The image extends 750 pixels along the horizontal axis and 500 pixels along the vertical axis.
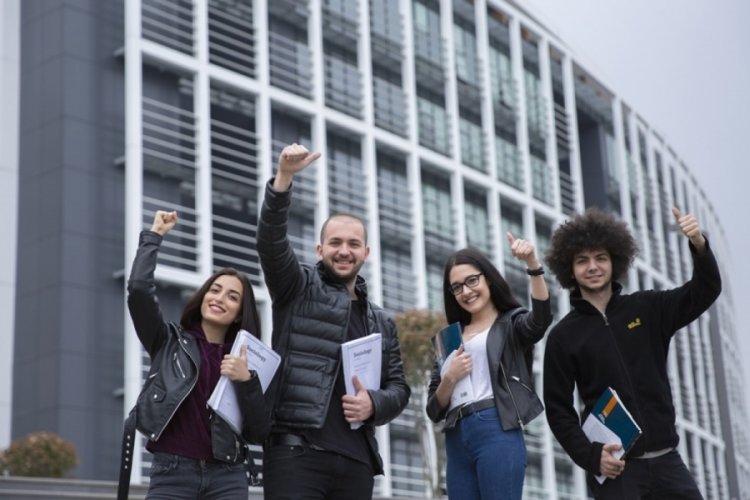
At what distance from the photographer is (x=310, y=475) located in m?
5.04

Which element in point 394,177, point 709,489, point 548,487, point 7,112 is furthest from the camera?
point 709,489

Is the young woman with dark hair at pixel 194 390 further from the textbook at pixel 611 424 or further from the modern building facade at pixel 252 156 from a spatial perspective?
the modern building facade at pixel 252 156

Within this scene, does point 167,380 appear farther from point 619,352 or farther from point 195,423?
point 619,352

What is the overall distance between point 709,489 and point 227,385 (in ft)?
154

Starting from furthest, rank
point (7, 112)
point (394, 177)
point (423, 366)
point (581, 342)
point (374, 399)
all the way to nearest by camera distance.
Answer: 1. point (394, 177)
2. point (7, 112)
3. point (423, 366)
4. point (581, 342)
5. point (374, 399)

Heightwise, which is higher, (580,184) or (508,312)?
(580,184)

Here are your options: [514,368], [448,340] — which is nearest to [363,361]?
[448,340]

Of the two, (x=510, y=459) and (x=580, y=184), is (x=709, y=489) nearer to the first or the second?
(x=580, y=184)

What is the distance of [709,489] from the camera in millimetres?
48688

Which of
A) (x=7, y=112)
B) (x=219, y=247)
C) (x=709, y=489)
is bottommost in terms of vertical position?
(x=709, y=489)

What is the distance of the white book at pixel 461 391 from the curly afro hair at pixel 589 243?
0.82 meters

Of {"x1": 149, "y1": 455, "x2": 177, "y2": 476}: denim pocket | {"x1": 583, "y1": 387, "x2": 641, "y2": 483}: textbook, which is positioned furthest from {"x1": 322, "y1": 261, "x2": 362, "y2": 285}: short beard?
{"x1": 583, "y1": 387, "x2": 641, "y2": 483}: textbook

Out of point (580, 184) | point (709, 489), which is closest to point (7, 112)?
point (580, 184)

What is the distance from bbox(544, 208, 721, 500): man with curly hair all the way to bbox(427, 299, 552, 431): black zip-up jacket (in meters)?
0.22
